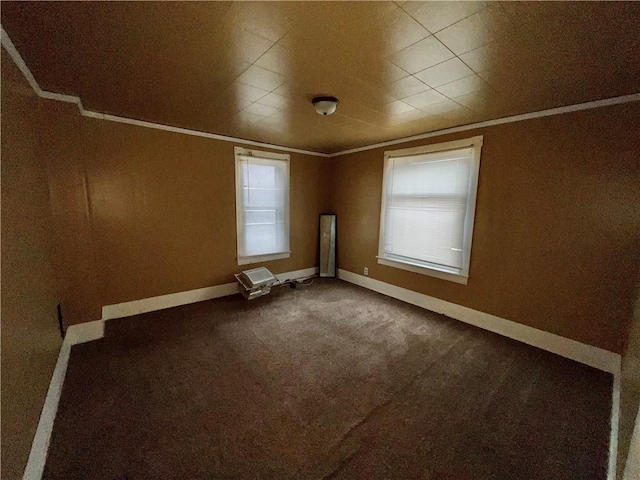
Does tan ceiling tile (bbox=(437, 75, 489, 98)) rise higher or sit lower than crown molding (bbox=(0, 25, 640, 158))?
higher

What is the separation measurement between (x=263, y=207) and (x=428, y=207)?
2476 mm

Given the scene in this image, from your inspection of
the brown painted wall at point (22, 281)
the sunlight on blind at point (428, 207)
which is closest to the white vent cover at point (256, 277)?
the sunlight on blind at point (428, 207)

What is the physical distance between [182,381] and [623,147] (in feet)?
13.1

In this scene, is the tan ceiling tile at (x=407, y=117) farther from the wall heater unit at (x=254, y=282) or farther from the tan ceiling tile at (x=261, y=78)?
the wall heater unit at (x=254, y=282)

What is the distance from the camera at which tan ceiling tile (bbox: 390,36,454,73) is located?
58.6 inches

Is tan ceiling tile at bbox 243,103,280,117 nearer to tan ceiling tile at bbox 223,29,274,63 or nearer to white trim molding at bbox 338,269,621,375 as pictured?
tan ceiling tile at bbox 223,29,274,63

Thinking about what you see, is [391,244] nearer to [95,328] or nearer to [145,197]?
[145,197]

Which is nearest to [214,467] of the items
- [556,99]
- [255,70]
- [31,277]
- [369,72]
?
[31,277]

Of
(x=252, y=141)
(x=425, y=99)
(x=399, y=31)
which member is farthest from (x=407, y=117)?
(x=252, y=141)

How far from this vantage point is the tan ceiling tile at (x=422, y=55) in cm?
149

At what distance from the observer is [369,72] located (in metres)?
1.80

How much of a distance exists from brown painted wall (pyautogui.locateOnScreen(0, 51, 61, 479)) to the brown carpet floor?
0.33 m

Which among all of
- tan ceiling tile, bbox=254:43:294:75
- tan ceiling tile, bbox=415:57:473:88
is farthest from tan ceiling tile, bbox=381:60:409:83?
tan ceiling tile, bbox=254:43:294:75

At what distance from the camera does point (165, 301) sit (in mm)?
3400
